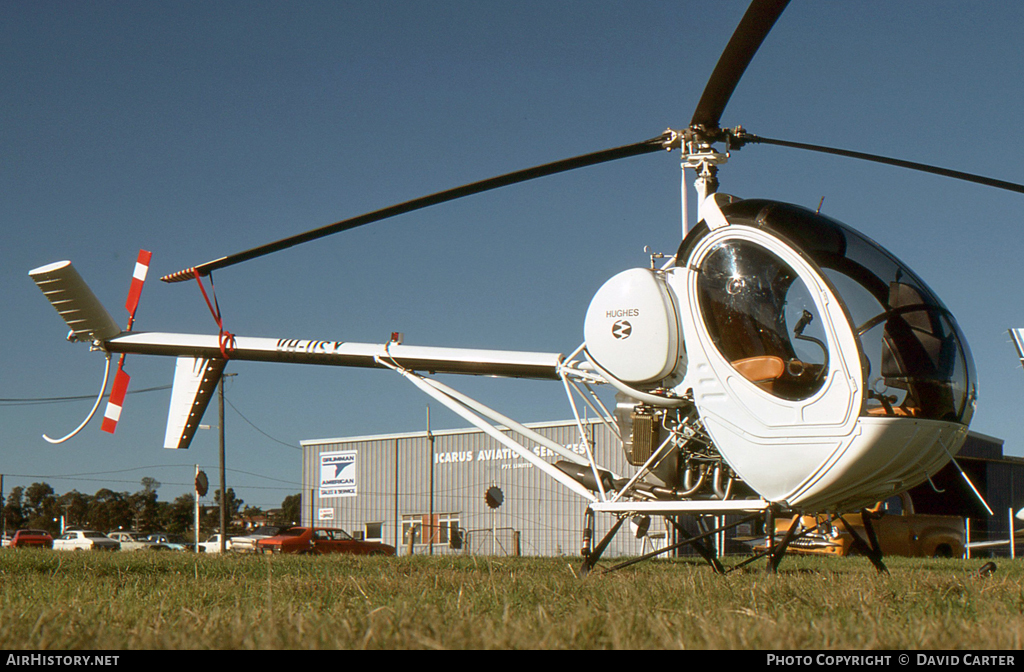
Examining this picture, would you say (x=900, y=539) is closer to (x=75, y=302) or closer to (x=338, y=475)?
(x=75, y=302)

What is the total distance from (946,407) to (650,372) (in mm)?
1968

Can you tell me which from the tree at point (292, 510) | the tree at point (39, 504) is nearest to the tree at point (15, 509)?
the tree at point (39, 504)

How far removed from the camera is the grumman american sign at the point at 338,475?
38.0 m

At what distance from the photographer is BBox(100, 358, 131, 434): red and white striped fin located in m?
9.97

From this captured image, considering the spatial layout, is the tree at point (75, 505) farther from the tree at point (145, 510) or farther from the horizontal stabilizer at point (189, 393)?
the horizontal stabilizer at point (189, 393)

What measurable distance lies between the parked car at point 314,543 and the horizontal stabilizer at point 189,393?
1092 cm

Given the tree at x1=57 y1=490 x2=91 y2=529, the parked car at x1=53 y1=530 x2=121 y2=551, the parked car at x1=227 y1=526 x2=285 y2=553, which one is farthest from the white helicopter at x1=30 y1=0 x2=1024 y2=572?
the tree at x1=57 y1=490 x2=91 y2=529

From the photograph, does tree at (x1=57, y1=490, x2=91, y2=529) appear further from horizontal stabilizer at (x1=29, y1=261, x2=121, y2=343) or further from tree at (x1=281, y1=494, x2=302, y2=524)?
horizontal stabilizer at (x1=29, y1=261, x2=121, y2=343)

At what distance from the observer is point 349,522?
37438mm

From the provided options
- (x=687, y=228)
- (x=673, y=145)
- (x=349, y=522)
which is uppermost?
(x=673, y=145)

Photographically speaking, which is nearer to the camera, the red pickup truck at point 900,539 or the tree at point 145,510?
the red pickup truck at point 900,539

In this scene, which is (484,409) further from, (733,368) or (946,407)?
(946,407)

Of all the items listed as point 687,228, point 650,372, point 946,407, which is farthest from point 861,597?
point 687,228

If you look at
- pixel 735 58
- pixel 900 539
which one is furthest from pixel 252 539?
pixel 735 58
